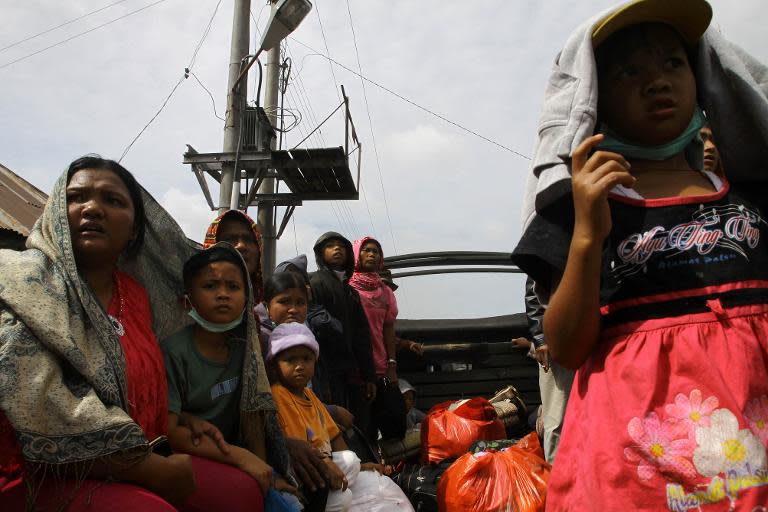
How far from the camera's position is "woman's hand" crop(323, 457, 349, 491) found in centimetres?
230

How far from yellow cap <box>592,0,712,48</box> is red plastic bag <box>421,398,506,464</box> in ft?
8.85

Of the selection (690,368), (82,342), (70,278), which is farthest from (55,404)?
(690,368)

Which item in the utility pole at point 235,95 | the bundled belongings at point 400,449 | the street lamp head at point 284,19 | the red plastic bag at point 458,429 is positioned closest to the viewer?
the red plastic bag at point 458,429

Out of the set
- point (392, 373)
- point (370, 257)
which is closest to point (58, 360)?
point (392, 373)

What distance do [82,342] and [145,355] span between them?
0.26m

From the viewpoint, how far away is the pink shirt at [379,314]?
13.8ft

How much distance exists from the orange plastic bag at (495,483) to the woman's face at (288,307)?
1091mm

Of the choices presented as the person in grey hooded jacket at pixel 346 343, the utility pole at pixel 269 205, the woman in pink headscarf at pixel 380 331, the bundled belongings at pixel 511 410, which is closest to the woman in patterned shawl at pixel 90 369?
the person in grey hooded jacket at pixel 346 343

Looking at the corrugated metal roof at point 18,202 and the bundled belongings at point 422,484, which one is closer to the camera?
the bundled belongings at point 422,484

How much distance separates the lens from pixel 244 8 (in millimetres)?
7391

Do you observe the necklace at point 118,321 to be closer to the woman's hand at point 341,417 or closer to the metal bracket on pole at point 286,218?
the woman's hand at point 341,417

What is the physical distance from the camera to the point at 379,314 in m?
4.49

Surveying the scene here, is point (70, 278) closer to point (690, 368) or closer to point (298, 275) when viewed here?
point (690, 368)

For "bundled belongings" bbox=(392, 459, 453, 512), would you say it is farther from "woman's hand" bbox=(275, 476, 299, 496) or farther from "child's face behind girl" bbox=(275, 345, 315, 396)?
"woman's hand" bbox=(275, 476, 299, 496)
